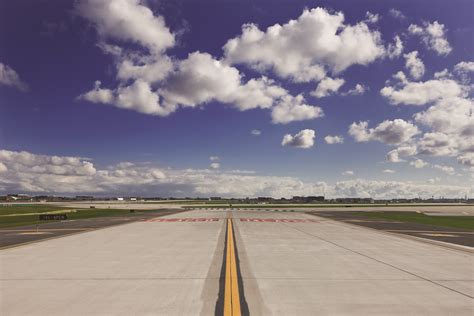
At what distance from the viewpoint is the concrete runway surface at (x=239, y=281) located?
307 inches

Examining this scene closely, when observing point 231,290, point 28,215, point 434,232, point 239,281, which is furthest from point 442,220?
point 28,215

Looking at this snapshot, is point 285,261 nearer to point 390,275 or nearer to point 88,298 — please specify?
point 390,275

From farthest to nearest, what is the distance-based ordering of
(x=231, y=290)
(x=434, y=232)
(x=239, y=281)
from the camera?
(x=434, y=232)
(x=239, y=281)
(x=231, y=290)

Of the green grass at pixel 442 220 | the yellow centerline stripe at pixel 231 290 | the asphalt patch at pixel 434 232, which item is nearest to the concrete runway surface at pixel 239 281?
the yellow centerline stripe at pixel 231 290

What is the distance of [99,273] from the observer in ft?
36.7

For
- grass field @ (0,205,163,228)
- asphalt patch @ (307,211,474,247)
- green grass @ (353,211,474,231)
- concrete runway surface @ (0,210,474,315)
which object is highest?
concrete runway surface @ (0,210,474,315)

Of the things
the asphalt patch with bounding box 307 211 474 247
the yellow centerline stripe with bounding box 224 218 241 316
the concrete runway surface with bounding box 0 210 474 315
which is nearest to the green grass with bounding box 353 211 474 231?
the asphalt patch with bounding box 307 211 474 247

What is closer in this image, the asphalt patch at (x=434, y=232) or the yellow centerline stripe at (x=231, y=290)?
the yellow centerline stripe at (x=231, y=290)

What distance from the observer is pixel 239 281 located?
10.2 meters

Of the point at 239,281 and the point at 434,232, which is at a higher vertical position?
the point at 239,281

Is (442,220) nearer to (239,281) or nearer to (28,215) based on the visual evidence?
(239,281)

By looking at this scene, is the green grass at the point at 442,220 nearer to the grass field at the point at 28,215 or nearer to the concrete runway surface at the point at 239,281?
the concrete runway surface at the point at 239,281

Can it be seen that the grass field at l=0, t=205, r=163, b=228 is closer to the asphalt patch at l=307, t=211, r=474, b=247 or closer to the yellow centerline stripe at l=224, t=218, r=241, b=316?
the yellow centerline stripe at l=224, t=218, r=241, b=316

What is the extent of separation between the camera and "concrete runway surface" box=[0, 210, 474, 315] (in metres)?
7.80
